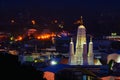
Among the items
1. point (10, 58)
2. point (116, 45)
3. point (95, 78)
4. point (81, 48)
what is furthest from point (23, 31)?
point (10, 58)

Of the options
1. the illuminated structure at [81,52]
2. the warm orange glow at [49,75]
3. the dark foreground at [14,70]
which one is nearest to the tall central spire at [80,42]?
the illuminated structure at [81,52]

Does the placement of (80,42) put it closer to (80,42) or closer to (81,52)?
(80,42)

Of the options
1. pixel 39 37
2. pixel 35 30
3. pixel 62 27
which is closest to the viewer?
pixel 39 37

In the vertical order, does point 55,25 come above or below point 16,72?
above

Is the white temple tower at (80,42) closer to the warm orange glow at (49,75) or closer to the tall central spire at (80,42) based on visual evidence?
the tall central spire at (80,42)

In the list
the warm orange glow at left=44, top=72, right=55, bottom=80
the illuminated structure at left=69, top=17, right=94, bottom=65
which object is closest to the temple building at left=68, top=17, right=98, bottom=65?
the illuminated structure at left=69, top=17, right=94, bottom=65

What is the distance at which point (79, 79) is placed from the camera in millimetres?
16281

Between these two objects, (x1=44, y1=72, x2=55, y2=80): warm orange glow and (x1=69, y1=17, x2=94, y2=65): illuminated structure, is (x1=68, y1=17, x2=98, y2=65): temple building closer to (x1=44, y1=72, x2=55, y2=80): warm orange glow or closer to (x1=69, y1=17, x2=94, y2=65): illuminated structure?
(x1=69, y1=17, x2=94, y2=65): illuminated structure

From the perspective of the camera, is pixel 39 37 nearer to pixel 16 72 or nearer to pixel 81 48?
pixel 81 48

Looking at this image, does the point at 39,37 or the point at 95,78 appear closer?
the point at 95,78

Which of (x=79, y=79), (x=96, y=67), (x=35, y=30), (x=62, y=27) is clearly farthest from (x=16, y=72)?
(x=62, y=27)

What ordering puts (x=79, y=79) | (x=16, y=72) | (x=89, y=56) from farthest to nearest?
(x=89, y=56) → (x=79, y=79) → (x=16, y=72)

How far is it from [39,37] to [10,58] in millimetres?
47033

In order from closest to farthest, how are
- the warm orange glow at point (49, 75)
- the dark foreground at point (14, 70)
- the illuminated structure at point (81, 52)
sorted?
the dark foreground at point (14, 70), the warm orange glow at point (49, 75), the illuminated structure at point (81, 52)
